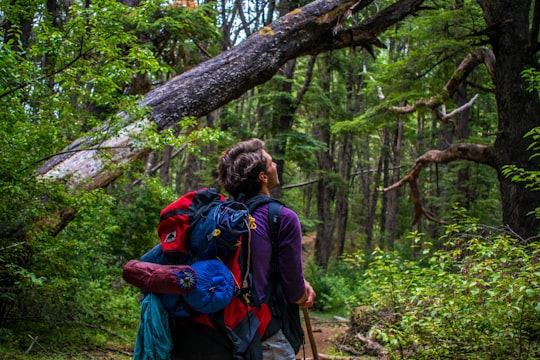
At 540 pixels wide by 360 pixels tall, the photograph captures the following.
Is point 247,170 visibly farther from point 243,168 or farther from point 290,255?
point 290,255

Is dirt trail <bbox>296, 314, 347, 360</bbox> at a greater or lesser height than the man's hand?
lesser

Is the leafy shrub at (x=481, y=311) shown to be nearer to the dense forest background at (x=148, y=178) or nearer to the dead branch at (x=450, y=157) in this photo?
the dense forest background at (x=148, y=178)

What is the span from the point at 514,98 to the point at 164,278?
7703mm

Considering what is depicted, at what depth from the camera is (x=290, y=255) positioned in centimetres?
259

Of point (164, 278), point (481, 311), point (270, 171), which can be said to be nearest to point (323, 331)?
point (481, 311)

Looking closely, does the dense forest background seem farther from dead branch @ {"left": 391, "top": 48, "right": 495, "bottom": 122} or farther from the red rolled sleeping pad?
the red rolled sleeping pad

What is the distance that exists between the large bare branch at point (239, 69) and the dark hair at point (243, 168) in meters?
3.29

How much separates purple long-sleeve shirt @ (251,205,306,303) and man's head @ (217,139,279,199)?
0.27 m

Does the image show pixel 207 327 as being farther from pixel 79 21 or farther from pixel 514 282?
pixel 79 21

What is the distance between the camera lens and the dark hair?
2.81 metres

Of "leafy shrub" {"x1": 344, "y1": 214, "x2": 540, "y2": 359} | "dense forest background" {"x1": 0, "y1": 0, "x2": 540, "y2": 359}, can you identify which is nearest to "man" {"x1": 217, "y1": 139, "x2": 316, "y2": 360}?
"leafy shrub" {"x1": 344, "y1": 214, "x2": 540, "y2": 359}

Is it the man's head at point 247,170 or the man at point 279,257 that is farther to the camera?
the man's head at point 247,170

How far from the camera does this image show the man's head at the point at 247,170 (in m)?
2.81

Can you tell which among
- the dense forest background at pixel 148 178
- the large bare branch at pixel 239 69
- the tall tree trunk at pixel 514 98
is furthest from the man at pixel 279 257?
the tall tree trunk at pixel 514 98
